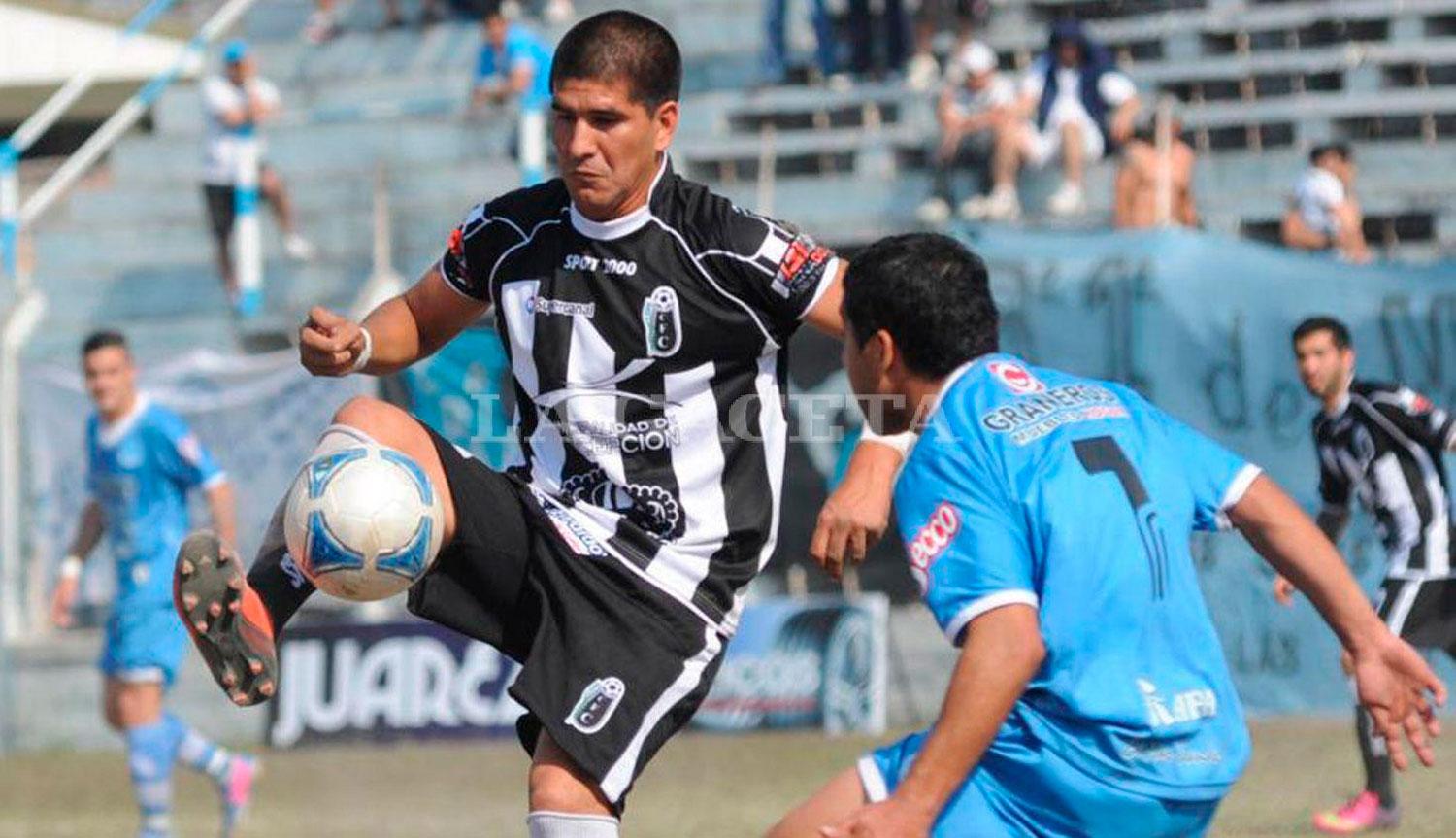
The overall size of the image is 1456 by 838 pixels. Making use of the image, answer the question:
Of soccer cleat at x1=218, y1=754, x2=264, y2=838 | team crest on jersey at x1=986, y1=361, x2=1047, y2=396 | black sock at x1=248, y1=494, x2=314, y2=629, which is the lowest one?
soccer cleat at x1=218, y1=754, x2=264, y2=838

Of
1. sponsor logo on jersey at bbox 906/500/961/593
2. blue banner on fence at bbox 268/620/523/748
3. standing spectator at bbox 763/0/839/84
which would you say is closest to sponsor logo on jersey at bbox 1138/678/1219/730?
sponsor logo on jersey at bbox 906/500/961/593

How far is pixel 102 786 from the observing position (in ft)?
44.9

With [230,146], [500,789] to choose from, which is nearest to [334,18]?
[230,146]

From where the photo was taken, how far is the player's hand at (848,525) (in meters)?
5.02

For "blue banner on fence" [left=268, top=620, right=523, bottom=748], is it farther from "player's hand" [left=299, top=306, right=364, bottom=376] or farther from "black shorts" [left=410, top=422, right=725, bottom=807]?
"player's hand" [left=299, top=306, right=364, bottom=376]

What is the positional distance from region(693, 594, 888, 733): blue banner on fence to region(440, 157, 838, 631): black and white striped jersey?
819cm

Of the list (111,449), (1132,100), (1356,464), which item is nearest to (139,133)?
(1132,100)

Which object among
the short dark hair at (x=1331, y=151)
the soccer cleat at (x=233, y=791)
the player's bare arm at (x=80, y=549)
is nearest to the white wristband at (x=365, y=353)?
the soccer cleat at (x=233, y=791)

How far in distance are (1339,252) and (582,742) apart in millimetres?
10283

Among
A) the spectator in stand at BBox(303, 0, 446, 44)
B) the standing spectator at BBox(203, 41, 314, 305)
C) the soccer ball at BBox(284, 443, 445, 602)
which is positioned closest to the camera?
the soccer ball at BBox(284, 443, 445, 602)

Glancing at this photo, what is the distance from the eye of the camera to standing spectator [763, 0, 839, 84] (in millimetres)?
19234

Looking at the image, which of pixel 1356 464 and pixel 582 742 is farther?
pixel 1356 464

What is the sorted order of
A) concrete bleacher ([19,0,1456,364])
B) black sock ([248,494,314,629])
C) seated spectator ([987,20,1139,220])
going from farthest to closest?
concrete bleacher ([19,0,1456,364])
seated spectator ([987,20,1139,220])
black sock ([248,494,314,629])

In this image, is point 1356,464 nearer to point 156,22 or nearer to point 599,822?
point 599,822
